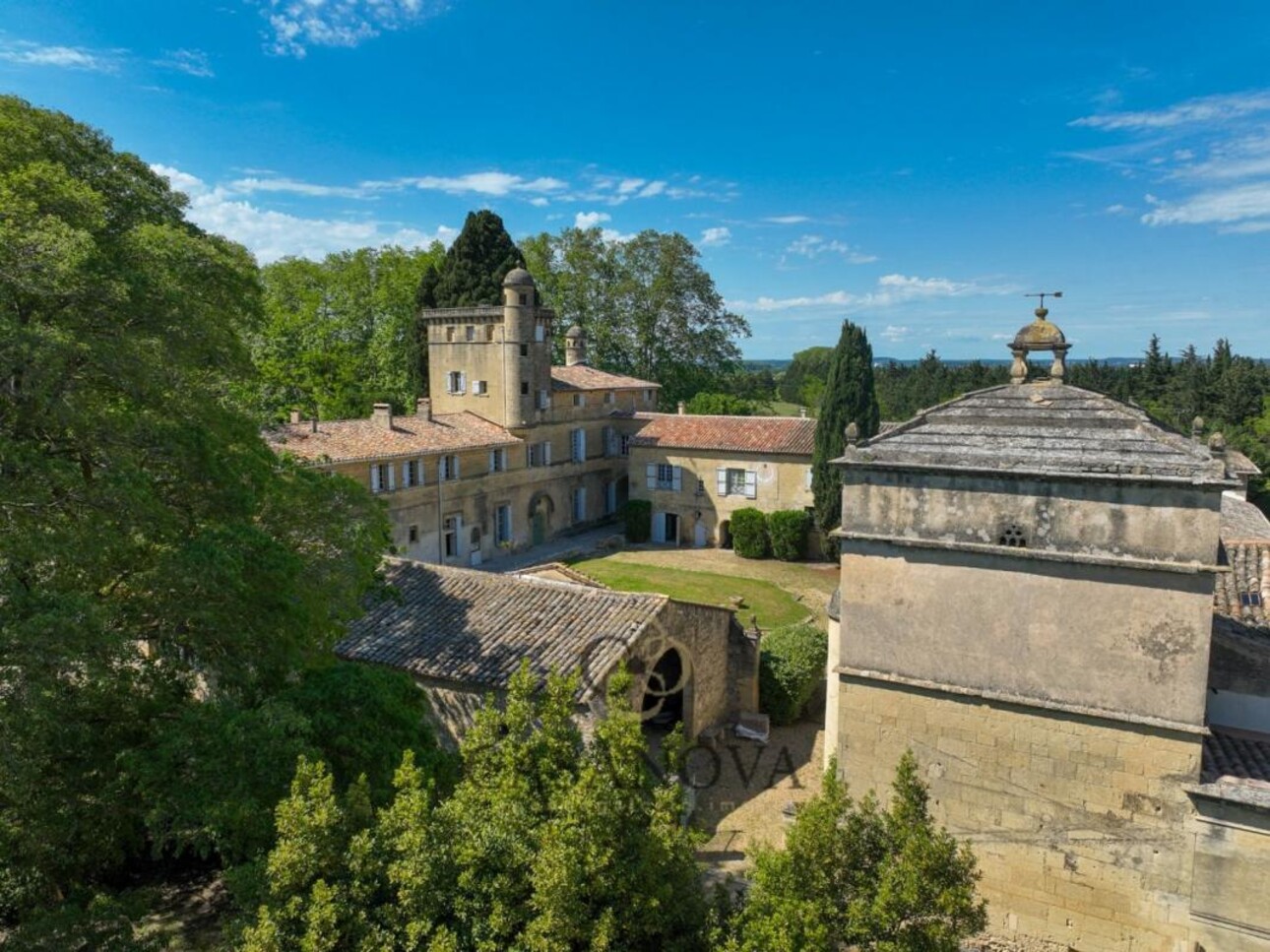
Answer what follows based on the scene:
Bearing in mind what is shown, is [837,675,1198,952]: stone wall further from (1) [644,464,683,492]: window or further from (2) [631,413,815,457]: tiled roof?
(1) [644,464,683,492]: window

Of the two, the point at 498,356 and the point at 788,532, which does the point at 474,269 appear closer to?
the point at 498,356

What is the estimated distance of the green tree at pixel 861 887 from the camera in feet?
23.5

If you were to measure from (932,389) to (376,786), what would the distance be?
7838 cm

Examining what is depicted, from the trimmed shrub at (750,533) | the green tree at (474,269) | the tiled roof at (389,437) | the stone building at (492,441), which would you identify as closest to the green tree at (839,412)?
the trimmed shrub at (750,533)

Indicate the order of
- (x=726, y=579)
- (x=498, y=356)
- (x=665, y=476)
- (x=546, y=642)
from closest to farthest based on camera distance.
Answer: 1. (x=546, y=642)
2. (x=726, y=579)
3. (x=498, y=356)
4. (x=665, y=476)

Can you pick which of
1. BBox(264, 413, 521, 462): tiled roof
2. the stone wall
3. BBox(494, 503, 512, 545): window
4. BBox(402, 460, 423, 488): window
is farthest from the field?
the stone wall

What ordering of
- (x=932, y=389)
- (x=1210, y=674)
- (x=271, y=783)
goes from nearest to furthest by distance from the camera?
(x=271, y=783) < (x=1210, y=674) < (x=932, y=389)

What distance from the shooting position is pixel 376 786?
10.1m

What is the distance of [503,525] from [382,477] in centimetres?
820

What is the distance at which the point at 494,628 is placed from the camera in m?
16.8

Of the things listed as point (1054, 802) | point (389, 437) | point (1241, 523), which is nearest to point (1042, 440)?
point (1054, 802)

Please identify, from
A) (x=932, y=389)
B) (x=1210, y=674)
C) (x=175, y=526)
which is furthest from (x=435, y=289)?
(x=932, y=389)

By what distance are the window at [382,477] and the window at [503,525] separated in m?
6.92

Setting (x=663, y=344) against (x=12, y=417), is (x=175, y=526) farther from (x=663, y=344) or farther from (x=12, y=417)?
(x=663, y=344)
